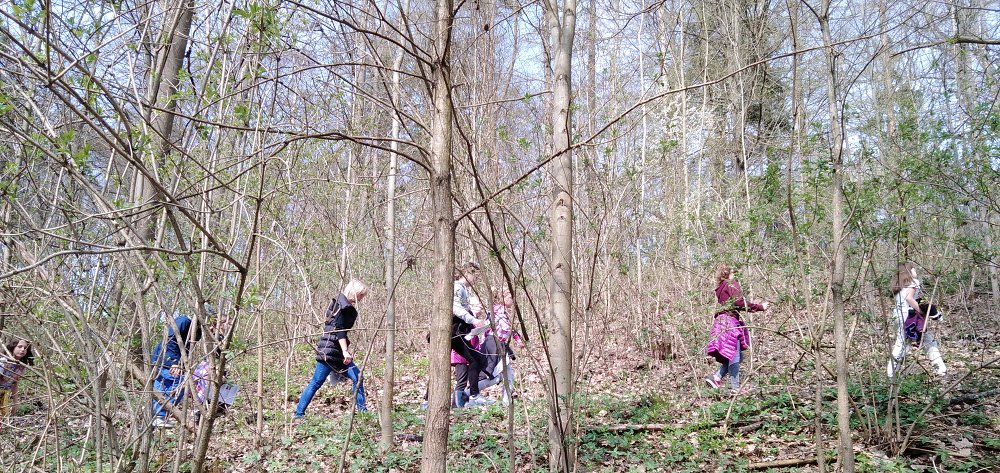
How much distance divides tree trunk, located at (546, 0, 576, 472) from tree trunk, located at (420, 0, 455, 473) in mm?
1379

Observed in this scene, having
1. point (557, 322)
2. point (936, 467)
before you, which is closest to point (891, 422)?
point (936, 467)

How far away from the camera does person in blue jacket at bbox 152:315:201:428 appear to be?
8.97 ft

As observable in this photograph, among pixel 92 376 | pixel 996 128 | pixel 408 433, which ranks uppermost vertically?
pixel 996 128

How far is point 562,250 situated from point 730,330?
8.68 feet

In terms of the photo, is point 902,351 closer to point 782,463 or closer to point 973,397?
point 973,397

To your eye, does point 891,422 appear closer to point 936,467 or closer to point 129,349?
point 936,467

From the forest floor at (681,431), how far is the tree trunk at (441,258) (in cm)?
139

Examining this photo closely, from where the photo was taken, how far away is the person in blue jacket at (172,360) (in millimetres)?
2734

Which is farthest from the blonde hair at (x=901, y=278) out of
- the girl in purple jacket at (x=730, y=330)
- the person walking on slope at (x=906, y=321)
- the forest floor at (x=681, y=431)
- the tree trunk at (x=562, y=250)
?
the tree trunk at (x=562, y=250)

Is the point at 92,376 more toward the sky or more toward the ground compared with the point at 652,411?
more toward the sky

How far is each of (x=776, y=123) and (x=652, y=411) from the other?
9.93m

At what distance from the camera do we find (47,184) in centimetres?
428

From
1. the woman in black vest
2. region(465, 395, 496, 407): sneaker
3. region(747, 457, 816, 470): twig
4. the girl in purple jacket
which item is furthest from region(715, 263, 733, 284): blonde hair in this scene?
the woman in black vest

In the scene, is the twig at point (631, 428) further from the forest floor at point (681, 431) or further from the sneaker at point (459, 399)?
the sneaker at point (459, 399)
